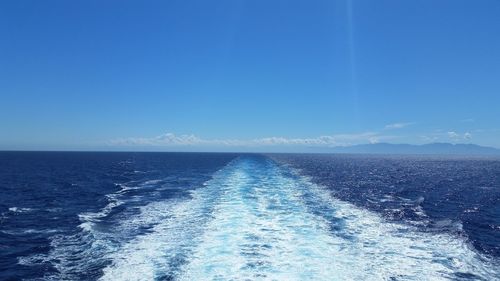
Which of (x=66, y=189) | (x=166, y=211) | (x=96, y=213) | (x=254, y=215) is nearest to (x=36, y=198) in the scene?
(x=66, y=189)

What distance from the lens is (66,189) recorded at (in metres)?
50.2

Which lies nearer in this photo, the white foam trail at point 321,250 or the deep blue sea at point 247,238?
the white foam trail at point 321,250

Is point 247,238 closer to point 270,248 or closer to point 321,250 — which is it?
point 270,248

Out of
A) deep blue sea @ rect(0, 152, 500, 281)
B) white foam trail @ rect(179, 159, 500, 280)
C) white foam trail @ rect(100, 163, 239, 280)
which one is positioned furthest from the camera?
deep blue sea @ rect(0, 152, 500, 281)

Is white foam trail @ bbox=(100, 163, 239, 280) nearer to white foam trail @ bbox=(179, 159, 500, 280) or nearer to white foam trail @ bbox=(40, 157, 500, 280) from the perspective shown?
white foam trail @ bbox=(40, 157, 500, 280)

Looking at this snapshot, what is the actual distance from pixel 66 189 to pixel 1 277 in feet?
115

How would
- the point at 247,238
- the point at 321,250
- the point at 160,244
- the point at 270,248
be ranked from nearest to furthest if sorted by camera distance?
the point at 321,250, the point at 270,248, the point at 160,244, the point at 247,238

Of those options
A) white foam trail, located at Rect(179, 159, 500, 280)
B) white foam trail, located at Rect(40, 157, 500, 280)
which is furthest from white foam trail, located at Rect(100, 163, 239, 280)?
white foam trail, located at Rect(179, 159, 500, 280)

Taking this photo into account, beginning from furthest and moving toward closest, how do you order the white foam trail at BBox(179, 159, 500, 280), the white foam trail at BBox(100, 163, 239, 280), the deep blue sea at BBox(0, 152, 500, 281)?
the deep blue sea at BBox(0, 152, 500, 281) → the white foam trail at BBox(100, 163, 239, 280) → the white foam trail at BBox(179, 159, 500, 280)

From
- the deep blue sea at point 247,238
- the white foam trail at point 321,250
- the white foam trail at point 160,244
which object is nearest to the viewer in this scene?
the white foam trail at point 321,250

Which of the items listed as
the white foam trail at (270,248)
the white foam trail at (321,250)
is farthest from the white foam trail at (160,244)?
the white foam trail at (321,250)

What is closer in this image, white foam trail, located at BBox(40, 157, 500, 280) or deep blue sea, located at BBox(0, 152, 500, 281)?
white foam trail, located at BBox(40, 157, 500, 280)

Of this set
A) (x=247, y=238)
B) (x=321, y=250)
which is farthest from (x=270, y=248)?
(x=321, y=250)

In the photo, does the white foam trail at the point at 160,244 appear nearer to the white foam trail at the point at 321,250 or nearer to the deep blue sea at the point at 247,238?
the deep blue sea at the point at 247,238
